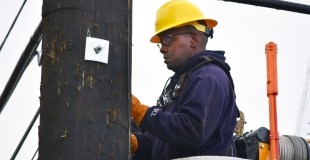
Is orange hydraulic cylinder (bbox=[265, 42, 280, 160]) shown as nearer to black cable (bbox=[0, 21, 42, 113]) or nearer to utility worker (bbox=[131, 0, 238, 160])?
utility worker (bbox=[131, 0, 238, 160])

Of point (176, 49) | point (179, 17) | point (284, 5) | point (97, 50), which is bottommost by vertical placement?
point (97, 50)

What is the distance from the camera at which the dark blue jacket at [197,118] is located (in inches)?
182

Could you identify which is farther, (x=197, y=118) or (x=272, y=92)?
(x=272, y=92)

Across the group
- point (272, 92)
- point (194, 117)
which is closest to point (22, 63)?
point (272, 92)

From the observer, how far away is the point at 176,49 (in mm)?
5418

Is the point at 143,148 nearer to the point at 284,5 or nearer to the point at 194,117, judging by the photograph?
the point at 194,117

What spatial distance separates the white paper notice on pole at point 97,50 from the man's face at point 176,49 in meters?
1.43

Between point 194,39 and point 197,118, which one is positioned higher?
point 194,39

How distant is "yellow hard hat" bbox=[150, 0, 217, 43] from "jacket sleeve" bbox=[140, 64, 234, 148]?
2.55 ft

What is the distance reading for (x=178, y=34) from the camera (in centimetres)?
551

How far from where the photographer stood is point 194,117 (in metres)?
4.64

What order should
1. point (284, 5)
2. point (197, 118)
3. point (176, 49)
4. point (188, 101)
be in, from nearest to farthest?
point (197, 118) < point (188, 101) < point (176, 49) < point (284, 5)

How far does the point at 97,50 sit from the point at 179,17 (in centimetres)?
168

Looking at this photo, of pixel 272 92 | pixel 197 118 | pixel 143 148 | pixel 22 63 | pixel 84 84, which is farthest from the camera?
pixel 22 63
